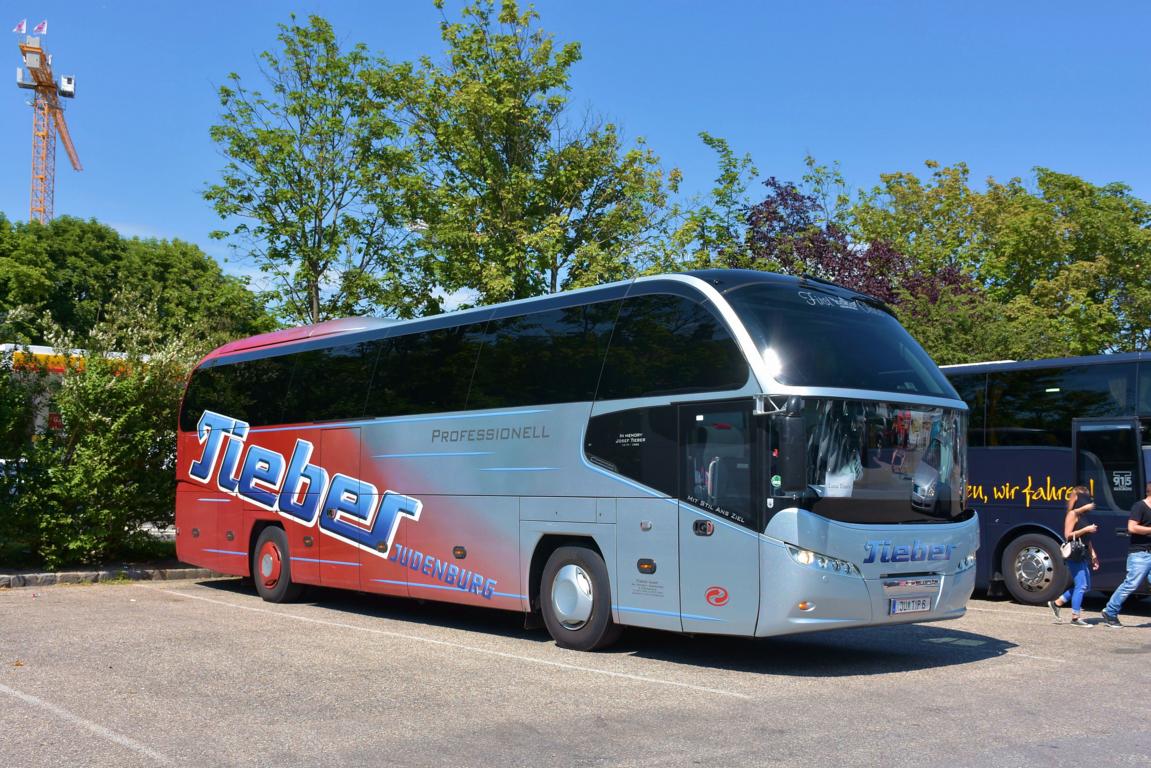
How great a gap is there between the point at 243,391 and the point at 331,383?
2.32 metres

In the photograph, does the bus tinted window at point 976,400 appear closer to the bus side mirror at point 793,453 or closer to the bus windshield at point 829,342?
the bus windshield at point 829,342

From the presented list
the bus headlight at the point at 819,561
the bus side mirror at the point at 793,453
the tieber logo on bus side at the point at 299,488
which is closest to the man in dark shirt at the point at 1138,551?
the bus headlight at the point at 819,561

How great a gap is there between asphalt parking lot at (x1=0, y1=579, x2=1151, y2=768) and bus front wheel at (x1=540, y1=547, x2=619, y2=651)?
34 centimetres

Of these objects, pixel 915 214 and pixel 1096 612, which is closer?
pixel 1096 612

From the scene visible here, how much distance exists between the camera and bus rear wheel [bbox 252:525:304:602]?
1577cm

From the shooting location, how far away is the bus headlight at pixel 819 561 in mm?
9406

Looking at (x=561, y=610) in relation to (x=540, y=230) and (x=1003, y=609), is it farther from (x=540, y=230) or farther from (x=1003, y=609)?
(x=540, y=230)

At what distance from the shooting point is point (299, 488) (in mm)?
15344

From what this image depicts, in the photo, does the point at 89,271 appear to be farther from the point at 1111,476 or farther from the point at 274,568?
the point at 1111,476

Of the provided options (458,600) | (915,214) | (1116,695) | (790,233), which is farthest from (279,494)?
(915,214)

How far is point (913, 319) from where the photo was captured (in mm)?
29391

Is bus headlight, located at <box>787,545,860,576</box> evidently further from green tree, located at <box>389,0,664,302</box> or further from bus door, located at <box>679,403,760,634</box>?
green tree, located at <box>389,0,664,302</box>

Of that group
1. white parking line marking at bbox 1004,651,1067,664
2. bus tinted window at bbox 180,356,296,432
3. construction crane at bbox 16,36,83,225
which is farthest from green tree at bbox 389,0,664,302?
construction crane at bbox 16,36,83,225

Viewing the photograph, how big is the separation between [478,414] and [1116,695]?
273 inches
